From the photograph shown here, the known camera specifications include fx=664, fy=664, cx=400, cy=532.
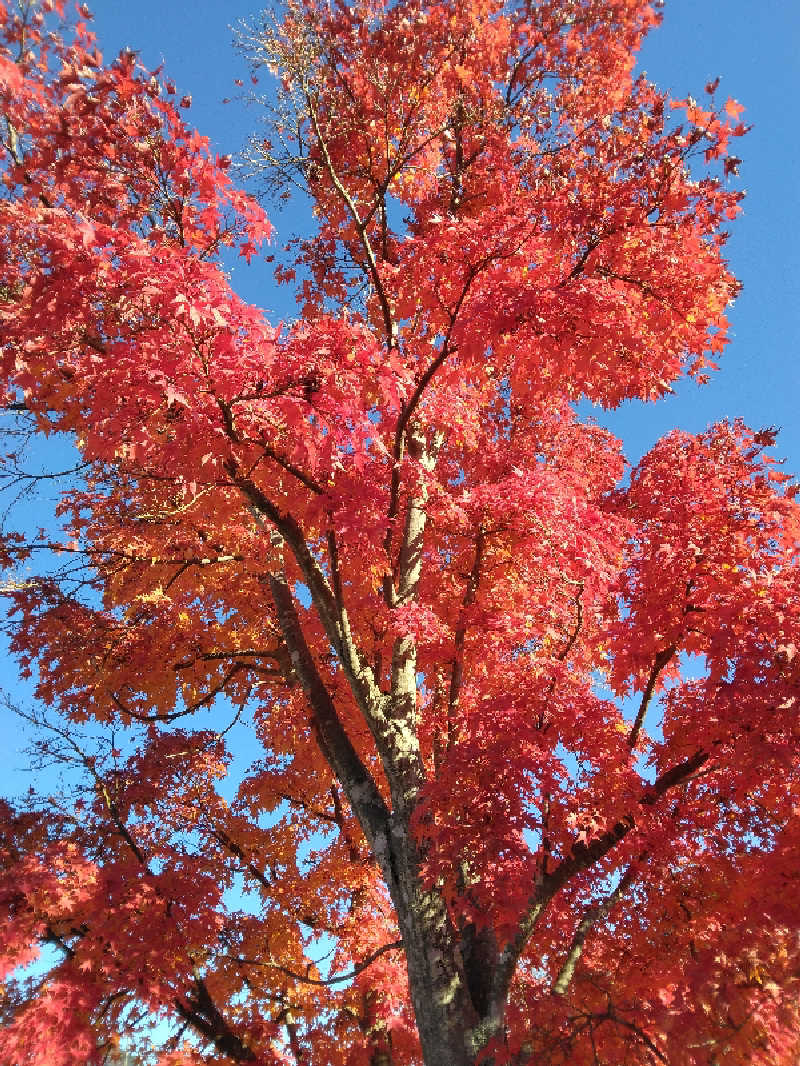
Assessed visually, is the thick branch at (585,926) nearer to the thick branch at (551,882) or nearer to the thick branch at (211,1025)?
the thick branch at (551,882)

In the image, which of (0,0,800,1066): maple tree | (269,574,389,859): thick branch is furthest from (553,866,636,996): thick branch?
(269,574,389,859): thick branch

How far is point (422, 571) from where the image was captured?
813 centimetres

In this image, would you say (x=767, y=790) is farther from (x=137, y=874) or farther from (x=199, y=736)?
(x=199, y=736)

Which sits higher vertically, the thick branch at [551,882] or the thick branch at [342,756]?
the thick branch at [342,756]

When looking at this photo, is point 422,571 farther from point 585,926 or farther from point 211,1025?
point 211,1025

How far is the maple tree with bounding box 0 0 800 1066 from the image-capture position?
14.7ft

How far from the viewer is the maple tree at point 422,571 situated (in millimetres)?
4469

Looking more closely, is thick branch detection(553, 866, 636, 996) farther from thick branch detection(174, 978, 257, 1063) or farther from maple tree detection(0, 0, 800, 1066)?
thick branch detection(174, 978, 257, 1063)

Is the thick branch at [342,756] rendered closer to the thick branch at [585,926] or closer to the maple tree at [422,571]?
the maple tree at [422,571]

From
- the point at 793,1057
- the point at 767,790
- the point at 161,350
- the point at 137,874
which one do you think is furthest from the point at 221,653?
the point at 793,1057

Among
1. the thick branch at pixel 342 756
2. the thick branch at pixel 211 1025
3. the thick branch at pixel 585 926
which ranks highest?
the thick branch at pixel 342 756

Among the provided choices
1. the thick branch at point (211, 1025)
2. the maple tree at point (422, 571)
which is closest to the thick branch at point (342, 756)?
the maple tree at point (422, 571)

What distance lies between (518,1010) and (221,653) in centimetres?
479

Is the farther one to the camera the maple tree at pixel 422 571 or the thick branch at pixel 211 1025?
the thick branch at pixel 211 1025
